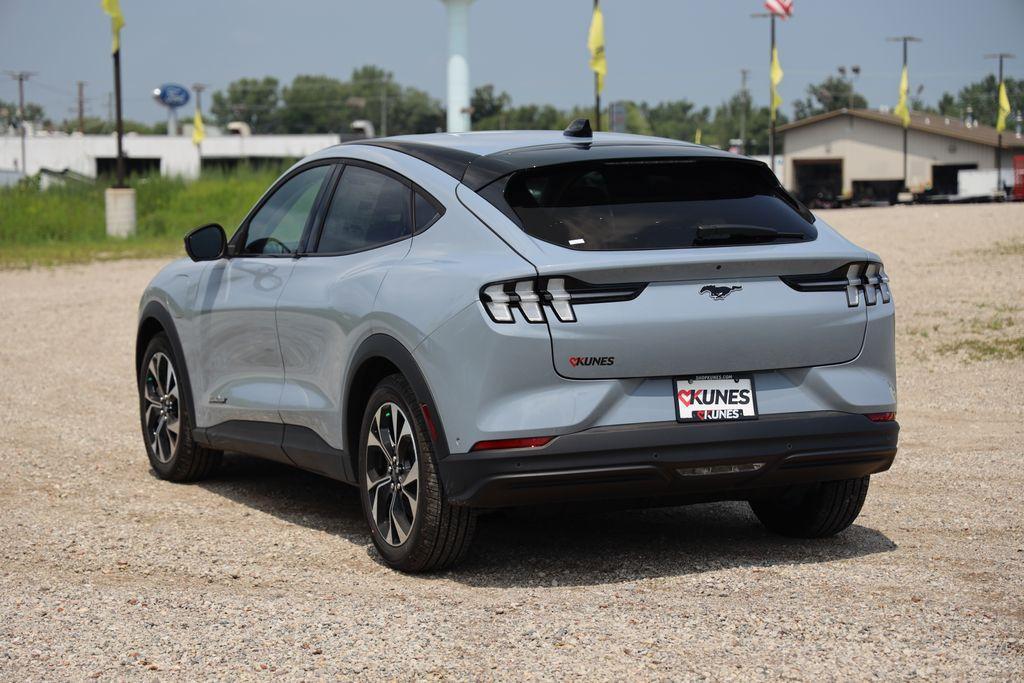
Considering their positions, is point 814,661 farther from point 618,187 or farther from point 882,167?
point 882,167

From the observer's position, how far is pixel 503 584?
18.7 feet

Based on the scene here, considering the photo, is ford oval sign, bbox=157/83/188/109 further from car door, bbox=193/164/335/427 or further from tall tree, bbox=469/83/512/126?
car door, bbox=193/164/335/427

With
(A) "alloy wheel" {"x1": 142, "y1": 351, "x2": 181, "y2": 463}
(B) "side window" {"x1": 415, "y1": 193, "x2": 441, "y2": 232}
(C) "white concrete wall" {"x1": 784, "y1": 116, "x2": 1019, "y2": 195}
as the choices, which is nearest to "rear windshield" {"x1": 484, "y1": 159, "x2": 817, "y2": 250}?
(B) "side window" {"x1": 415, "y1": 193, "x2": 441, "y2": 232}

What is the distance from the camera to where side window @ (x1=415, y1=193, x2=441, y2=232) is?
19.6ft

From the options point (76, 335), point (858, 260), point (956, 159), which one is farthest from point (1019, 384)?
point (956, 159)

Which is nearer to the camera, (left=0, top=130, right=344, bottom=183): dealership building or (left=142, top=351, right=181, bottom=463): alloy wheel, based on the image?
(left=142, top=351, right=181, bottom=463): alloy wheel

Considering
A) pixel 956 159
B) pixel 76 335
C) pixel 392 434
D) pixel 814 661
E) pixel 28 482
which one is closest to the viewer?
pixel 814 661

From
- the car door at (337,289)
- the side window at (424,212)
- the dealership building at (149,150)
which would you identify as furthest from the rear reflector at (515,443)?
the dealership building at (149,150)

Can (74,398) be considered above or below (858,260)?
below

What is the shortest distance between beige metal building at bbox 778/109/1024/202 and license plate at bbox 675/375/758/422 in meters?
80.4

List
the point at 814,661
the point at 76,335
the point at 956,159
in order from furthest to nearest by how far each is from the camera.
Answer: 1. the point at 956,159
2. the point at 76,335
3. the point at 814,661

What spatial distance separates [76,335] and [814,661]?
13722 mm

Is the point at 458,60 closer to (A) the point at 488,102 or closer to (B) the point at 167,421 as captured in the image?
(B) the point at 167,421

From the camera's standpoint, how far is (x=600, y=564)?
602 centimetres
